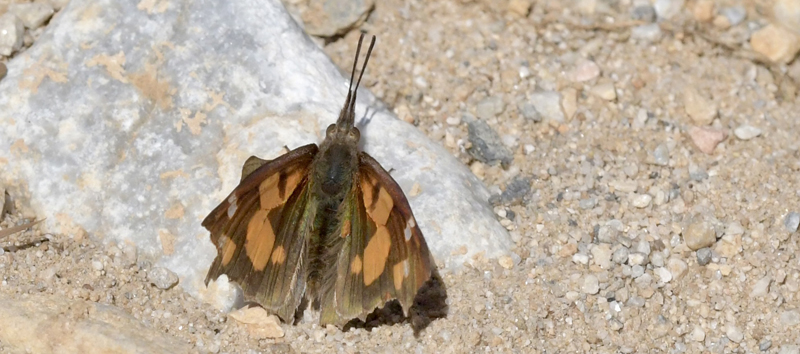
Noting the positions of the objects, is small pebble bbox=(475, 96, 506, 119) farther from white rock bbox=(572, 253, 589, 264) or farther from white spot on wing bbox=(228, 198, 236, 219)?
white spot on wing bbox=(228, 198, 236, 219)

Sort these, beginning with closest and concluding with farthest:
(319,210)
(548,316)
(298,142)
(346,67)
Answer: (319,210) < (548,316) < (298,142) < (346,67)

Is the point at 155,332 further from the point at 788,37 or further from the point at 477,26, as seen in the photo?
the point at 788,37

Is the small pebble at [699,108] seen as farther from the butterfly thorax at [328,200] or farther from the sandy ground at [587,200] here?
the butterfly thorax at [328,200]

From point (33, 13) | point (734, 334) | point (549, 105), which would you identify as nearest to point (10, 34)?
point (33, 13)

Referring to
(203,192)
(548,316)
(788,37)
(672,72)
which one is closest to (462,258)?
(548,316)

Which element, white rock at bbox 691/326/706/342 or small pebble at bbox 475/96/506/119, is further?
small pebble at bbox 475/96/506/119

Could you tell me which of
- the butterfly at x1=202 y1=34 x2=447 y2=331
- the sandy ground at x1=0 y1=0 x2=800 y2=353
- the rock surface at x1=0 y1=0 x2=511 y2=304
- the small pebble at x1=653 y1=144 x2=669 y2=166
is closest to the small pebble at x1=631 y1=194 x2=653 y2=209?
the sandy ground at x1=0 y1=0 x2=800 y2=353

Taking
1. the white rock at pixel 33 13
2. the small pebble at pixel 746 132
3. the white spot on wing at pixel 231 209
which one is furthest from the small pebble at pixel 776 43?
the white rock at pixel 33 13
